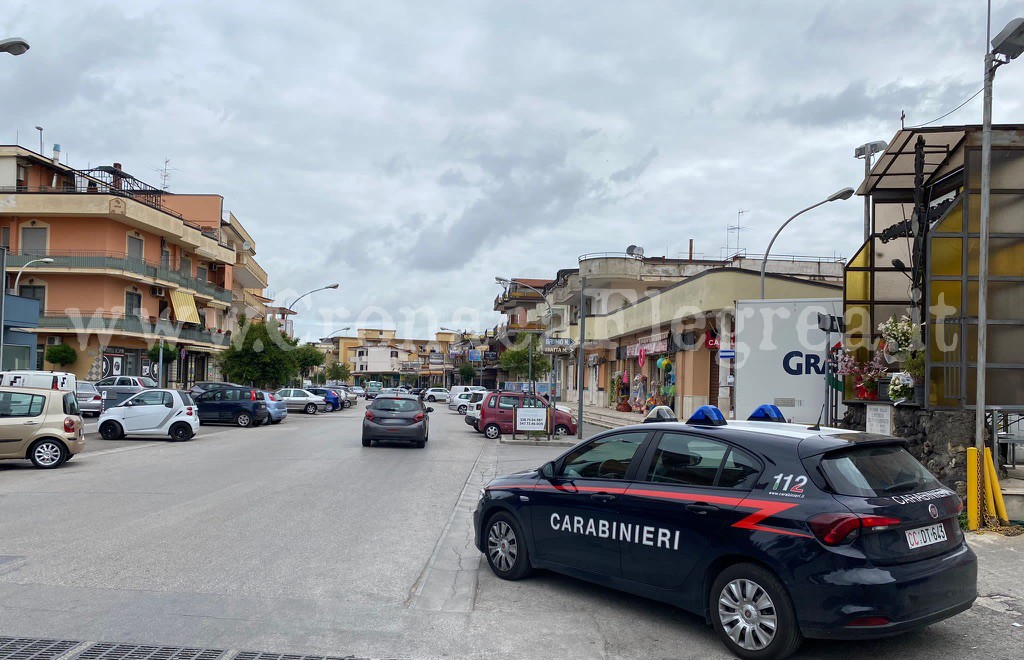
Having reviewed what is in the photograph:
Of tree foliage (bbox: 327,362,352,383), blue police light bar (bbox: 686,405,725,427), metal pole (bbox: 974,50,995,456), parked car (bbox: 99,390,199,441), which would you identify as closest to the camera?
blue police light bar (bbox: 686,405,725,427)

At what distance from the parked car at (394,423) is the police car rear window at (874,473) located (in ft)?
56.6

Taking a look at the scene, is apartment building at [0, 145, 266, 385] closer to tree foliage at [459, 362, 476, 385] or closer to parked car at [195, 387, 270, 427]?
parked car at [195, 387, 270, 427]

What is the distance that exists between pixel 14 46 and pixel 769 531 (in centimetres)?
1503

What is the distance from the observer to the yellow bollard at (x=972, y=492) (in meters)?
9.36

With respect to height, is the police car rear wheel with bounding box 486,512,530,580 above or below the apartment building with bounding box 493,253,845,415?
below

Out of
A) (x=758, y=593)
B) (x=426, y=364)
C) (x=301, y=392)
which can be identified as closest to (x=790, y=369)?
(x=758, y=593)

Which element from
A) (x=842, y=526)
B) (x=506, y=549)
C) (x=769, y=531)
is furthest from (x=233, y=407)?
(x=842, y=526)

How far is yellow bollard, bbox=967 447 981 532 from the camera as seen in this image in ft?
30.7

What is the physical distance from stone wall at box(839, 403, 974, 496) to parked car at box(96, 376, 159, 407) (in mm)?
28186

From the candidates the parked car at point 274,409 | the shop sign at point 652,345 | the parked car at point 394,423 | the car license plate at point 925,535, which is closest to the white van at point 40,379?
the parked car at point 394,423

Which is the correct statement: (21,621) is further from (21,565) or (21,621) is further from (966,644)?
(966,644)

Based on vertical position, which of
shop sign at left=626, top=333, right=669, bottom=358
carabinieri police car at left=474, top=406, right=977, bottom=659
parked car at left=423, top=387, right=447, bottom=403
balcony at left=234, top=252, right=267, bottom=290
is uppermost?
balcony at left=234, top=252, right=267, bottom=290

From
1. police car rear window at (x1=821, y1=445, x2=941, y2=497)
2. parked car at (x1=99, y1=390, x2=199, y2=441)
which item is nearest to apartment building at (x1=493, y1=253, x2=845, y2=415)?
parked car at (x1=99, y1=390, x2=199, y2=441)

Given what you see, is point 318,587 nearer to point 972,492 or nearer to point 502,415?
point 972,492
